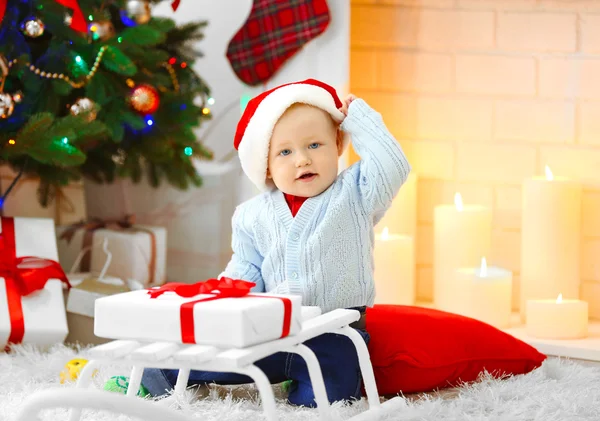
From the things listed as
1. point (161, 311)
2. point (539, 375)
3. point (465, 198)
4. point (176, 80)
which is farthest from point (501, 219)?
point (161, 311)

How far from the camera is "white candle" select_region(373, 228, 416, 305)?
2117 mm

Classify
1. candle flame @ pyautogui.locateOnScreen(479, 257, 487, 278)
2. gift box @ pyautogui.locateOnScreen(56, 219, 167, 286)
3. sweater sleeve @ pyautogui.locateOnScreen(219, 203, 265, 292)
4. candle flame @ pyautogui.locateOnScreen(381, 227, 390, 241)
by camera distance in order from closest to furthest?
sweater sleeve @ pyautogui.locateOnScreen(219, 203, 265, 292), candle flame @ pyautogui.locateOnScreen(479, 257, 487, 278), candle flame @ pyautogui.locateOnScreen(381, 227, 390, 241), gift box @ pyautogui.locateOnScreen(56, 219, 167, 286)

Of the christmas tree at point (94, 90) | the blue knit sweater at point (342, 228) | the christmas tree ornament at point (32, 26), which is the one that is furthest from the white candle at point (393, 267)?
the christmas tree ornament at point (32, 26)

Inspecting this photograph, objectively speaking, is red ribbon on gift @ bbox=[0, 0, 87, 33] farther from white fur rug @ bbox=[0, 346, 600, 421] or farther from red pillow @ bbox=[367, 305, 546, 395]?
red pillow @ bbox=[367, 305, 546, 395]

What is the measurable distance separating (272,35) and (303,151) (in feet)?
2.67

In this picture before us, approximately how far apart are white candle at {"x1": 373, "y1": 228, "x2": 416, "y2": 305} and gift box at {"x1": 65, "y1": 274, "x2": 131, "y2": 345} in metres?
0.63

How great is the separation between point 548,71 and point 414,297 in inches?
27.0

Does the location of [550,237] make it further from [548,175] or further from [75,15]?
[75,15]

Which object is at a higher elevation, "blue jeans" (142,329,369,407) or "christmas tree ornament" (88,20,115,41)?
"christmas tree ornament" (88,20,115,41)

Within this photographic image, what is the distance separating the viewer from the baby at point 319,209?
5.18ft

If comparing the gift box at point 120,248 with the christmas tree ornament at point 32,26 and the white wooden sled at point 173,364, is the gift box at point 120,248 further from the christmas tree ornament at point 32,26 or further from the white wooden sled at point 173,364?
the white wooden sled at point 173,364

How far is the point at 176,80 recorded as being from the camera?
238cm

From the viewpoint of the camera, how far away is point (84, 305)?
2.08 m

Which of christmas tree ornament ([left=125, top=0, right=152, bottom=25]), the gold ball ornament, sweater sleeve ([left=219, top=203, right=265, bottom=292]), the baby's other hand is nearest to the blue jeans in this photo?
sweater sleeve ([left=219, top=203, right=265, bottom=292])
